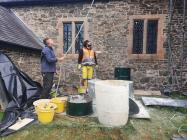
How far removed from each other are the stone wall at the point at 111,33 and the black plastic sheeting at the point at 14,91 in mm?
3704

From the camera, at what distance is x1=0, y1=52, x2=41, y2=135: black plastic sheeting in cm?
537

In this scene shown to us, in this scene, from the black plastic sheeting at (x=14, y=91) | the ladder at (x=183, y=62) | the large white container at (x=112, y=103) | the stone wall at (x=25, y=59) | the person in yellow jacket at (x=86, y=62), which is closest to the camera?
the large white container at (x=112, y=103)

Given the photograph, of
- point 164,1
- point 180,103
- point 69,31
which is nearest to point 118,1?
point 164,1

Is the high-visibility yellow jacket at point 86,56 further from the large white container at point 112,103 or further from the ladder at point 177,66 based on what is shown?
the ladder at point 177,66

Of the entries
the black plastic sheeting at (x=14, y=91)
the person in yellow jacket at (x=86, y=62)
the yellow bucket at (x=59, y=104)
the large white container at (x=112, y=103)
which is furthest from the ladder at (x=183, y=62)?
the black plastic sheeting at (x=14, y=91)

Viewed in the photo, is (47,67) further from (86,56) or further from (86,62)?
(86,56)

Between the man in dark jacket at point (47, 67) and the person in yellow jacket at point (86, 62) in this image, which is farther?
the person in yellow jacket at point (86, 62)

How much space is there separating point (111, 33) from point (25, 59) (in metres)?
3.96

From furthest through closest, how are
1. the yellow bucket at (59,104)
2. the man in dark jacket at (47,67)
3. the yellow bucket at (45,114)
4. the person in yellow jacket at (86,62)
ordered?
1. the person in yellow jacket at (86,62)
2. the man in dark jacket at (47,67)
3. the yellow bucket at (59,104)
4. the yellow bucket at (45,114)

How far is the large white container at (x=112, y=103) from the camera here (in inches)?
185

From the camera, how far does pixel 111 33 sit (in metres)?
9.94

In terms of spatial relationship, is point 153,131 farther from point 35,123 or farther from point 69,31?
point 69,31

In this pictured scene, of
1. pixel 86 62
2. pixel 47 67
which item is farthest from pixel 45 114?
pixel 86 62

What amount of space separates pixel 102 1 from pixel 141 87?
428cm
